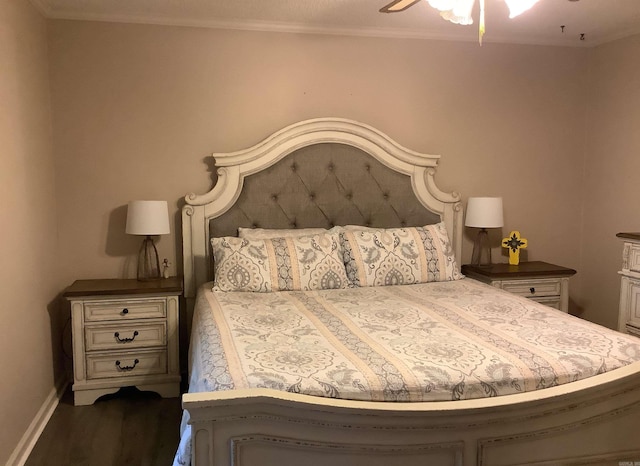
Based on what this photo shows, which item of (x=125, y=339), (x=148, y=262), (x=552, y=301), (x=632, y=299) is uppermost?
(x=148, y=262)

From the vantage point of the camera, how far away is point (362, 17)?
3.30 meters

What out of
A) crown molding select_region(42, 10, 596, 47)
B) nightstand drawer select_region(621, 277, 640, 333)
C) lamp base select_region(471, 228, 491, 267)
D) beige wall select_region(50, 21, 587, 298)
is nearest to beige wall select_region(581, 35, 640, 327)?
beige wall select_region(50, 21, 587, 298)

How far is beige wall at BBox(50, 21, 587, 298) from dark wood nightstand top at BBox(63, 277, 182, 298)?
0.51 feet

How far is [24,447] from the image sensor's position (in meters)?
2.53

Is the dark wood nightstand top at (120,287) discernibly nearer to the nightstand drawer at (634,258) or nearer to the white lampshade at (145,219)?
the white lampshade at (145,219)

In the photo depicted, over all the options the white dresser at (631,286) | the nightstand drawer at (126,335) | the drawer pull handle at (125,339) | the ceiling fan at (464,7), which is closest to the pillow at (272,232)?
the nightstand drawer at (126,335)

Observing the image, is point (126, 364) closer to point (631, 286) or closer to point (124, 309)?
point (124, 309)

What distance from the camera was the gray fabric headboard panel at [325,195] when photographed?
3434mm

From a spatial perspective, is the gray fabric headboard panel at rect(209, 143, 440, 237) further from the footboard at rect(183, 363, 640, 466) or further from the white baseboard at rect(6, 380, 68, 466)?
the footboard at rect(183, 363, 640, 466)

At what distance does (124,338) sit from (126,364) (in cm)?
15

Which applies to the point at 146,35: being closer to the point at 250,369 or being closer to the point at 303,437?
the point at 250,369

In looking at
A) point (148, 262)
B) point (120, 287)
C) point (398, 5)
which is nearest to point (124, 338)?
point (120, 287)

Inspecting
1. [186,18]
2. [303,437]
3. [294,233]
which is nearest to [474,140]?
[294,233]

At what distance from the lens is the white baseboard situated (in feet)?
8.00
